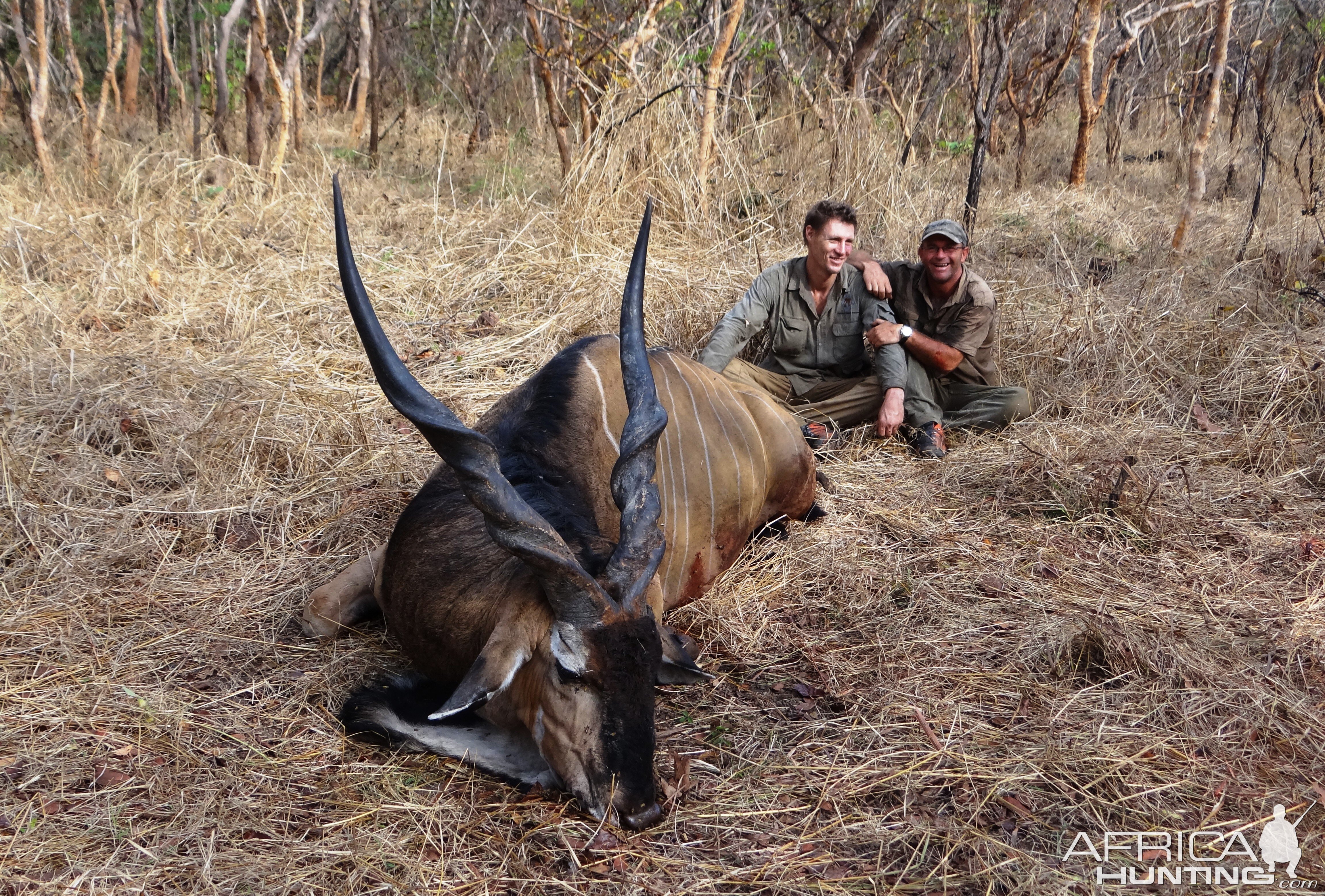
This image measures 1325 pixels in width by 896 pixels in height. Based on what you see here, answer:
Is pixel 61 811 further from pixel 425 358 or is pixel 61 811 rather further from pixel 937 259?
pixel 937 259

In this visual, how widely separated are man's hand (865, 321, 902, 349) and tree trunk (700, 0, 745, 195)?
1988 millimetres

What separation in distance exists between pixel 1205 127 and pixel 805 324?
126 inches

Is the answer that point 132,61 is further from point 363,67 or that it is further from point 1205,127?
point 1205,127

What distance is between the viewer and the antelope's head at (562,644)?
226 cm

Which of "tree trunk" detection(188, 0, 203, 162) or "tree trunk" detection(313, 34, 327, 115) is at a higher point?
"tree trunk" detection(313, 34, 327, 115)

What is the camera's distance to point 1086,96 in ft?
25.6

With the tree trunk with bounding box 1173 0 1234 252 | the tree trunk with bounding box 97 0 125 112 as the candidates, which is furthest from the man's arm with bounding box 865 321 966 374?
the tree trunk with bounding box 97 0 125 112

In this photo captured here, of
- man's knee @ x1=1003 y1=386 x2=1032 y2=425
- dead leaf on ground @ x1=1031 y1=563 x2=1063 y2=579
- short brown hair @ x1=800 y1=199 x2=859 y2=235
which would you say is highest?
short brown hair @ x1=800 y1=199 x2=859 y2=235

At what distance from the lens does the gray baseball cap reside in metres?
4.82

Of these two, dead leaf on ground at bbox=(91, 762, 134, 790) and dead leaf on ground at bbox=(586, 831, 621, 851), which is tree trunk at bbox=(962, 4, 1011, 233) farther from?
dead leaf on ground at bbox=(91, 762, 134, 790)

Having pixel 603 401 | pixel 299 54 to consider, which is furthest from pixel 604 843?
pixel 299 54

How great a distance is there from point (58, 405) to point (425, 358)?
1.66 metres

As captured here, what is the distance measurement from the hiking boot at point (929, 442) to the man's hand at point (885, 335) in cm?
42

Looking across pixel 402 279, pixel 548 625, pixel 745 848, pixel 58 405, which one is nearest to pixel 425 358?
pixel 402 279
